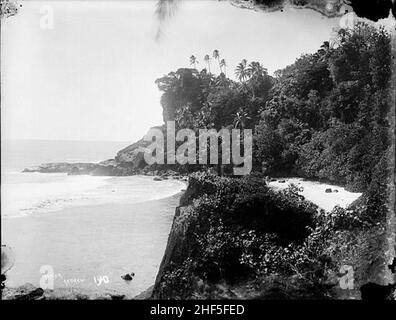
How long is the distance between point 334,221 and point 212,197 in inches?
132

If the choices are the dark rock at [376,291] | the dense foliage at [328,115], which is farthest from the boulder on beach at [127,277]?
the dark rock at [376,291]

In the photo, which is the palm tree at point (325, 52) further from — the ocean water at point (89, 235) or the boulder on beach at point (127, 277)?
the boulder on beach at point (127, 277)

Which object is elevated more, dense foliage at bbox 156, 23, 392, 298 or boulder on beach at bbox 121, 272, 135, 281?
dense foliage at bbox 156, 23, 392, 298

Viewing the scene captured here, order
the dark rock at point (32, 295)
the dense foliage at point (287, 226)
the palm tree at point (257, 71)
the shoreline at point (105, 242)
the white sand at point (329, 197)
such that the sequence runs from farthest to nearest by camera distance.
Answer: the palm tree at point (257, 71) → the shoreline at point (105, 242) → the white sand at point (329, 197) → the dense foliage at point (287, 226) → the dark rock at point (32, 295)

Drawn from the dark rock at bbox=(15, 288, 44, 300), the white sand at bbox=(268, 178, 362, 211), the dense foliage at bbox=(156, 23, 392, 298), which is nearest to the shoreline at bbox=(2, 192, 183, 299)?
the dark rock at bbox=(15, 288, 44, 300)

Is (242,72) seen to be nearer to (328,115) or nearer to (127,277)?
(328,115)

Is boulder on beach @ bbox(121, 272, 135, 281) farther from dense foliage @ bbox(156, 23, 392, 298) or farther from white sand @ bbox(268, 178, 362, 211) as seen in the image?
white sand @ bbox(268, 178, 362, 211)

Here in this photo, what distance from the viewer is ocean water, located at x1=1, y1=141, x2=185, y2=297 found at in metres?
13.6

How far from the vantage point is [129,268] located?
14.8 m

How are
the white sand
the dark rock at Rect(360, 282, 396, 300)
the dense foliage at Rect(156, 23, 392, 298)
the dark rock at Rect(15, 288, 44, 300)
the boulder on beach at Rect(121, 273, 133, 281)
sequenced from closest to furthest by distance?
the dark rock at Rect(360, 282, 396, 300), the dark rock at Rect(15, 288, 44, 300), the dense foliage at Rect(156, 23, 392, 298), the white sand, the boulder on beach at Rect(121, 273, 133, 281)

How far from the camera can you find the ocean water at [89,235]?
13.6 meters

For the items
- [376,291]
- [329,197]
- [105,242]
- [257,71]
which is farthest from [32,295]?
[257,71]

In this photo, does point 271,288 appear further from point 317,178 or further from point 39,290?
point 317,178

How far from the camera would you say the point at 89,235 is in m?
20.5
